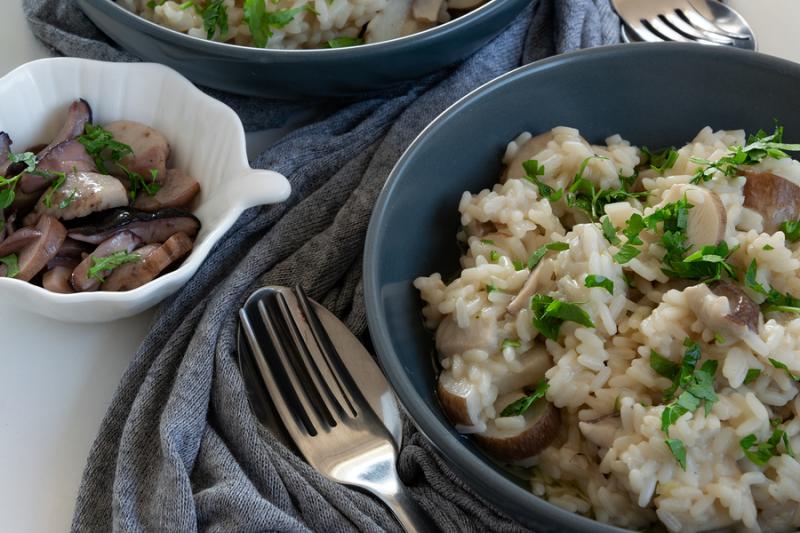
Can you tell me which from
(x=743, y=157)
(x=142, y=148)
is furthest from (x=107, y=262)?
(x=743, y=157)

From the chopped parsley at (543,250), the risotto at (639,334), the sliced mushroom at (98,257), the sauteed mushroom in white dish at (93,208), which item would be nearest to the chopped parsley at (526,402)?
the risotto at (639,334)

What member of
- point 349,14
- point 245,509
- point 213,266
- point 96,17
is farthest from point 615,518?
point 96,17

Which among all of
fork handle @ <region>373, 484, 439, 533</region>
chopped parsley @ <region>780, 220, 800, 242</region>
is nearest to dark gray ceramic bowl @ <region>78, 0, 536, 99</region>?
chopped parsley @ <region>780, 220, 800, 242</region>

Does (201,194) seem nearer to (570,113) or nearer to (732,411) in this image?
(570,113)

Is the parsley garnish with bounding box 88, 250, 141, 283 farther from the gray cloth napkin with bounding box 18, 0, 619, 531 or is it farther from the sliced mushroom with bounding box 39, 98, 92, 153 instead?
the sliced mushroom with bounding box 39, 98, 92, 153

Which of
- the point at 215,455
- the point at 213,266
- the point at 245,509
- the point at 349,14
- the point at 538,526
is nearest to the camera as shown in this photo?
the point at 538,526

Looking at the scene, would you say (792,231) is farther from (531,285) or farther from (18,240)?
(18,240)

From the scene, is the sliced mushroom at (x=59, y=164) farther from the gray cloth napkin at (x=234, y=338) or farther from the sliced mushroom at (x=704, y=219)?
the sliced mushroom at (x=704, y=219)
